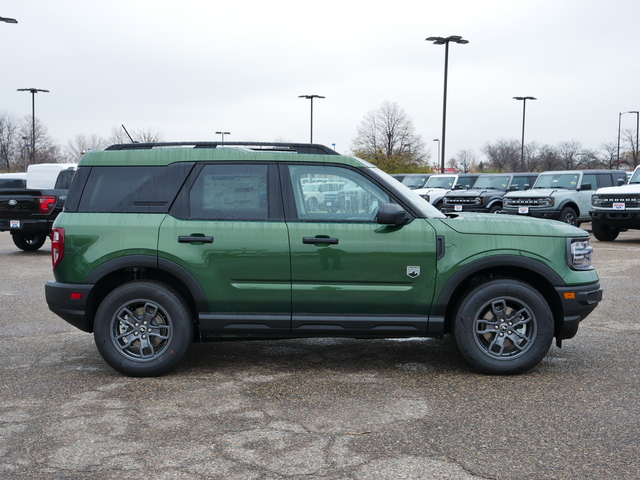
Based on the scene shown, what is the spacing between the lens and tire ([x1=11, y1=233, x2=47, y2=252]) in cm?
1698

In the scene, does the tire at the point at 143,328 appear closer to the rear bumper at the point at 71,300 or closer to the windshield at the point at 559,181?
the rear bumper at the point at 71,300

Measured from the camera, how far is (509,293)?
572 cm

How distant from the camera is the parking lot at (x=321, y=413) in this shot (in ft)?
13.0

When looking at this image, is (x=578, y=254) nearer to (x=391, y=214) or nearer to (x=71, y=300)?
(x=391, y=214)

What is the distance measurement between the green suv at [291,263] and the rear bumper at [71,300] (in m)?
0.01

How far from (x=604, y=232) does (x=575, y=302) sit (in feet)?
48.0

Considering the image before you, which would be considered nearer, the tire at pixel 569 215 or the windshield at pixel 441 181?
the tire at pixel 569 215

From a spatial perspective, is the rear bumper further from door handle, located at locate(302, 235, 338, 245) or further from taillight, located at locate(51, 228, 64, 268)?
door handle, located at locate(302, 235, 338, 245)

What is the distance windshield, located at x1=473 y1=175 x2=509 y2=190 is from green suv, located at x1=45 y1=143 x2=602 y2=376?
20420mm

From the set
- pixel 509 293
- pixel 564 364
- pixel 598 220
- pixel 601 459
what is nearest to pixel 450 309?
pixel 509 293

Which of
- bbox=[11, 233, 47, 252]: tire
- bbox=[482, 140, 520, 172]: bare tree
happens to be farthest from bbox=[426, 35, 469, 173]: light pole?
bbox=[482, 140, 520, 172]: bare tree

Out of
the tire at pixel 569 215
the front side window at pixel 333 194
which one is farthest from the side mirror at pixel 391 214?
the tire at pixel 569 215

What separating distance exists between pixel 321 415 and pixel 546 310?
6.62ft

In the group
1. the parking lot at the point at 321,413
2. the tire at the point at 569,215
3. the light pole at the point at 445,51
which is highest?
the light pole at the point at 445,51
